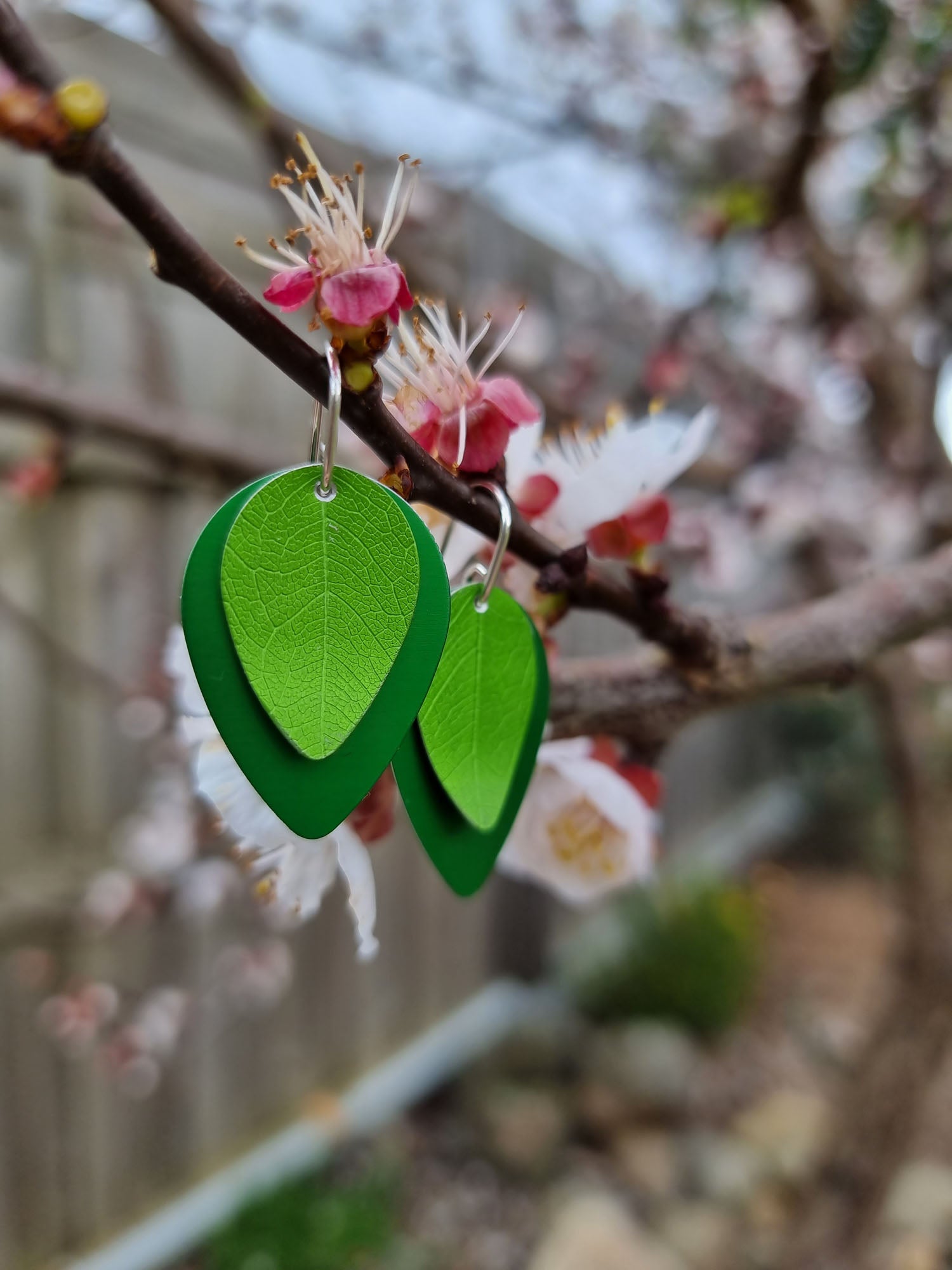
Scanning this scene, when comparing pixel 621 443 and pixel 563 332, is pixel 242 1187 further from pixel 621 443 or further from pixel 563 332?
pixel 563 332

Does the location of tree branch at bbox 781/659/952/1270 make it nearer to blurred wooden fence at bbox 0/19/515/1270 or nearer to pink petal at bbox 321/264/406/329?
blurred wooden fence at bbox 0/19/515/1270

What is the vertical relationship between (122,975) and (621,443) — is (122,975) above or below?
below

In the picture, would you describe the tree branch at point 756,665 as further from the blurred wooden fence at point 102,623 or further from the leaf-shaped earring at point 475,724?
the blurred wooden fence at point 102,623

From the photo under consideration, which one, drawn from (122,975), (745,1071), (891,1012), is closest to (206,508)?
(122,975)

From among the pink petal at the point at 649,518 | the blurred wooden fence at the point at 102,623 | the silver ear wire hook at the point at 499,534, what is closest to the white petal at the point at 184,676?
the silver ear wire hook at the point at 499,534

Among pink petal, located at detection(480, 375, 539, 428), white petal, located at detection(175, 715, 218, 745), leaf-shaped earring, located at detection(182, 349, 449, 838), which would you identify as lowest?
white petal, located at detection(175, 715, 218, 745)

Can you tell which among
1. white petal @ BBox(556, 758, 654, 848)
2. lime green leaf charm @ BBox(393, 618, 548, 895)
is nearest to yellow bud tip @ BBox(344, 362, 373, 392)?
lime green leaf charm @ BBox(393, 618, 548, 895)
